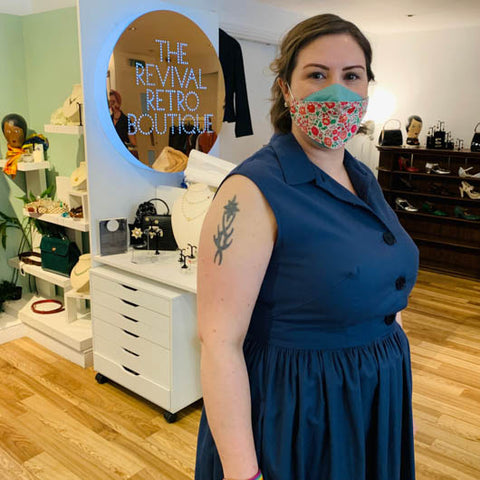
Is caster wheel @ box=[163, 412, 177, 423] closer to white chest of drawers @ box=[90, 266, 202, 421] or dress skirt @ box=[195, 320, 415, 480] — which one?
white chest of drawers @ box=[90, 266, 202, 421]

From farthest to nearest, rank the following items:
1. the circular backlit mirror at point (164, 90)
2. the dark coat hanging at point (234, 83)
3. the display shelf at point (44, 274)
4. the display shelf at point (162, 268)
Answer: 1. the dark coat hanging at point (234, 83)
2. the display shelf at point (44, 274)
3. the circular backlit mirror at point (164, 90)
4. the display shelf at point (162, 268)

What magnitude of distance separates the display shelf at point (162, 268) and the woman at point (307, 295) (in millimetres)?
1195

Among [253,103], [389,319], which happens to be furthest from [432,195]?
[389,319]

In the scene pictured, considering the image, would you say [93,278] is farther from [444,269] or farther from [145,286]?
[444,269]

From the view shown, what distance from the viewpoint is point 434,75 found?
5.28 m

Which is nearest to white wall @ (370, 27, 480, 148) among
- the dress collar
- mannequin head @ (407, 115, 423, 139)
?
mannequin head @ (407, 115, 423, 139)

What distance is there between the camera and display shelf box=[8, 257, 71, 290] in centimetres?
291

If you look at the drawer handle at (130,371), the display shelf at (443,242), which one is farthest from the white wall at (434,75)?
the drawer handle at (130,371)

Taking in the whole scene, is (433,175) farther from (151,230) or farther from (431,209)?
(151,230)

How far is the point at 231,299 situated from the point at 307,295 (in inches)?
5.1

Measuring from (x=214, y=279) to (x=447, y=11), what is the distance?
4.37m

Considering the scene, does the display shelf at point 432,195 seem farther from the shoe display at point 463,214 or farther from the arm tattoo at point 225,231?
the arm tattoo at point 225,231

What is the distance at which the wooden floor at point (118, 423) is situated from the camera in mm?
2037

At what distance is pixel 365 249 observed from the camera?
0.87m
